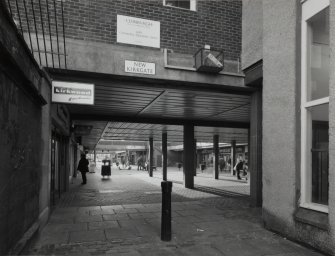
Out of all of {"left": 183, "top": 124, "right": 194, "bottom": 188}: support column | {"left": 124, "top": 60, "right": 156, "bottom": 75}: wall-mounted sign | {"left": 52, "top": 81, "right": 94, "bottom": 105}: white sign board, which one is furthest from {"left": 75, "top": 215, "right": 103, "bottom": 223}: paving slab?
{"left": 183, "top": 124, "right": 194, "bottom": 188}: support column

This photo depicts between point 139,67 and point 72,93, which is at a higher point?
point 139,67

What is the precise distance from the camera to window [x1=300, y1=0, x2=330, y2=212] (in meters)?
5.47

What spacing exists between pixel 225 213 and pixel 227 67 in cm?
408

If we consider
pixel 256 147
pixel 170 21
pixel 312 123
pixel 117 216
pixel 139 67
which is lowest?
pixel 117 216

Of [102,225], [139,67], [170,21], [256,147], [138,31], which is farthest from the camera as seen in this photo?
[256,147]

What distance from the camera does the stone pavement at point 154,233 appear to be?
5016 mm

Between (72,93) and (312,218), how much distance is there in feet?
17.6

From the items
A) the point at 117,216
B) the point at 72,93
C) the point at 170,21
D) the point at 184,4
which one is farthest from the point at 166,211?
the point at 184,4

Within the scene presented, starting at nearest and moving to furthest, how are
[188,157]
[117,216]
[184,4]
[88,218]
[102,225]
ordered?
[102,225], [88,218], [117,216], [184,4], [188,157]

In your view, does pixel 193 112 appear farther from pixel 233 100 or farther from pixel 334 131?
pixel 334 131

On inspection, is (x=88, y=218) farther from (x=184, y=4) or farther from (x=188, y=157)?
(x=188, y=157)

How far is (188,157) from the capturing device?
15680 millimetres

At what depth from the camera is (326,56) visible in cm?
598

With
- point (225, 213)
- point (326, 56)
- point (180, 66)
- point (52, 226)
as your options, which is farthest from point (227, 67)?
point (52, 226)
